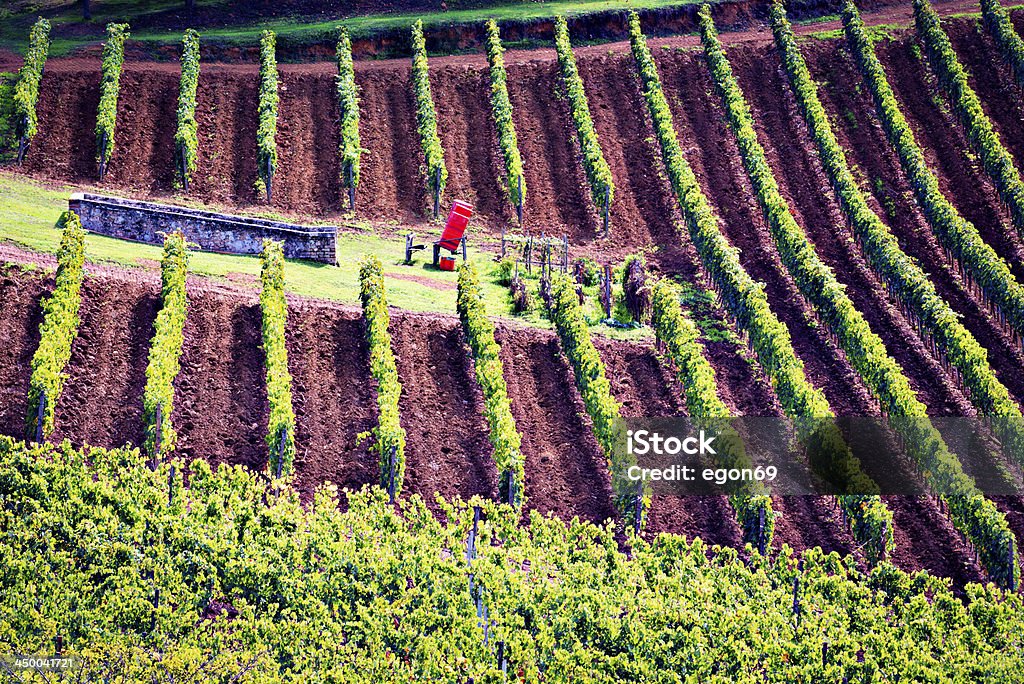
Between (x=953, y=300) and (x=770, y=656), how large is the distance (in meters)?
23.8

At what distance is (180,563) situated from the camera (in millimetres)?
37031

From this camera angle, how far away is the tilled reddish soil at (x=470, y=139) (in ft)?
200

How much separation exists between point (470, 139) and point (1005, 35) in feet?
99.0

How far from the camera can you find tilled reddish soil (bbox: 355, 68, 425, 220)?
6041 cm

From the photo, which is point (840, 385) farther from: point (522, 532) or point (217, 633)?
point (217, 633)

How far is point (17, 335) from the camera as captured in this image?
146 ft

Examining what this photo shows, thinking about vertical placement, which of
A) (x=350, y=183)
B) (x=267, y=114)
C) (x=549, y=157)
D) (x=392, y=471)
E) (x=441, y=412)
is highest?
(x=267, y=114)

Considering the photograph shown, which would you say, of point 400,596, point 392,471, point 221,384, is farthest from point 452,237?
point 400,596

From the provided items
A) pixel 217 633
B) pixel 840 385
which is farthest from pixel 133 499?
pixel 840 385

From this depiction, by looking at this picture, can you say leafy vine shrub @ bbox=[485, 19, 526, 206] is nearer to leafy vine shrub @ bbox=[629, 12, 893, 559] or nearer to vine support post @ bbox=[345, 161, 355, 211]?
vine support post @ bbox=[345, 161, 355, 211]

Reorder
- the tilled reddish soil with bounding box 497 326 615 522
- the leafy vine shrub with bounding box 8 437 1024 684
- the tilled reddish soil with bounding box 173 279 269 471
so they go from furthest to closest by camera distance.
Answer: the tilled reddish soil with bounding box 497 326 615 522 < the tilled reddish soil with bounding box 173 279 269 471 < the leafy vine shrub with bounding box 8 437 1024 684

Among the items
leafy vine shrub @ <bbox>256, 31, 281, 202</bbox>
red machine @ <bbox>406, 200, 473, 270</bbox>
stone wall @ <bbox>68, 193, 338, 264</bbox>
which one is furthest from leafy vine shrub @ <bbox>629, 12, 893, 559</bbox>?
leafy vine shrub @ <bbox>256, 31, 281, 202</bbox>

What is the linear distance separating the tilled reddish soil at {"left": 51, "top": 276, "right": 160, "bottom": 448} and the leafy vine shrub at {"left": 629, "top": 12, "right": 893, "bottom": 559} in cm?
2321

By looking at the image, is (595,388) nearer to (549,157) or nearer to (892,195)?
(549,157)
